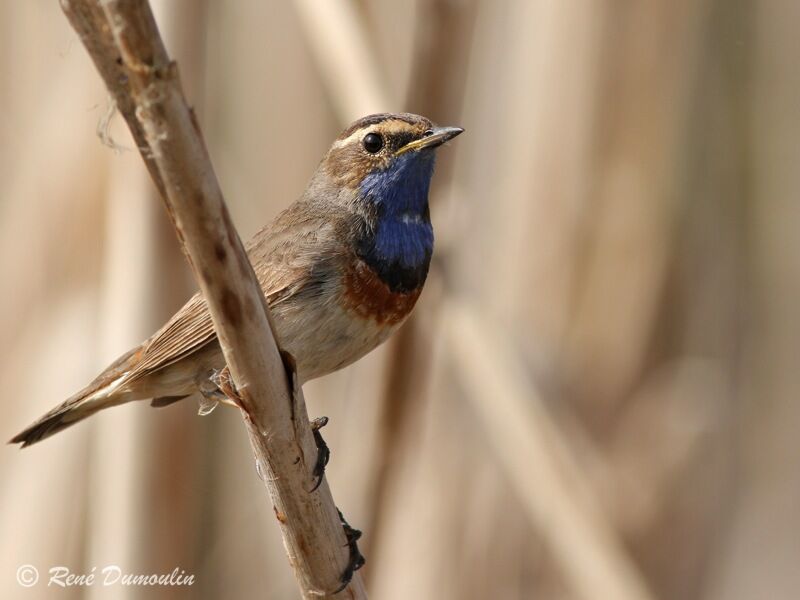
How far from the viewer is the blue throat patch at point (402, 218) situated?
253cm

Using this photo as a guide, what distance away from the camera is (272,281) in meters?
2.50

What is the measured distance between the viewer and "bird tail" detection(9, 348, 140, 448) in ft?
8.10

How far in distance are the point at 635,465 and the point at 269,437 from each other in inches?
73.9

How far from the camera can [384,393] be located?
2.72m

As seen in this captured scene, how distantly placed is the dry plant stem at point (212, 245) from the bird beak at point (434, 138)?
102 centimetres

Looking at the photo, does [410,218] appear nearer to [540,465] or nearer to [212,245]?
[540,465]

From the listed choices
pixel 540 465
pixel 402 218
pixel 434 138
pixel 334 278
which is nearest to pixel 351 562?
pixel 334 278

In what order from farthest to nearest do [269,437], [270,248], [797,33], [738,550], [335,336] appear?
[738,550] → [797,33] → [270,248] → [335,336] → [269,437]

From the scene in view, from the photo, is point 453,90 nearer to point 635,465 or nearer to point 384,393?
point 384,393

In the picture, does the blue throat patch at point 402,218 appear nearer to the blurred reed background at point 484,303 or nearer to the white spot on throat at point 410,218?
the white spot on throat at point 410,218

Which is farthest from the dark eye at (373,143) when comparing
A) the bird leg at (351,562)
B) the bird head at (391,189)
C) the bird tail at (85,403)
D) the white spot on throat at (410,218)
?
the bird leg at (351,562)

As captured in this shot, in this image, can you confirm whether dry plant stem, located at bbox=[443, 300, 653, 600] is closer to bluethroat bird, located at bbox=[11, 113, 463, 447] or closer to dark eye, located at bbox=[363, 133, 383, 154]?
bluethroat bird, located at bbox=[11, 113, 463, 447]

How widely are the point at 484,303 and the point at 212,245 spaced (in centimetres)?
167

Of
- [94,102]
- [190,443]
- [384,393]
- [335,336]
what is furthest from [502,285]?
[94,102]
